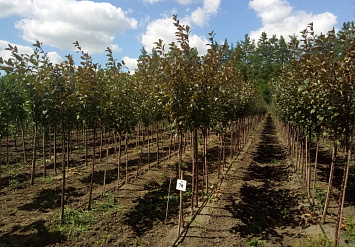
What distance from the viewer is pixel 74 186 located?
406 inches

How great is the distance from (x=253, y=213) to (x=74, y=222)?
5793 mm

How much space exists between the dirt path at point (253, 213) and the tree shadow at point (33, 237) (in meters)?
3.53

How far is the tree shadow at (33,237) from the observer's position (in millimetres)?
6078

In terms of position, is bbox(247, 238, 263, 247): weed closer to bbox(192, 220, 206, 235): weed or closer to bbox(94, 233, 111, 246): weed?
bbox(192, 220, 206, 235): weed

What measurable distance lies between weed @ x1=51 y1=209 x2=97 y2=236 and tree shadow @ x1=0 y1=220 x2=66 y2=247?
21 cm

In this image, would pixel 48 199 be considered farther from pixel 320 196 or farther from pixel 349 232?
pixel 320 196

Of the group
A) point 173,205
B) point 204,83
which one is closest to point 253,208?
point 173,205

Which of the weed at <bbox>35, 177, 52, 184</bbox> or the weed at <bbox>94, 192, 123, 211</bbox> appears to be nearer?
the weed at <bbox>94, 192, 123, 211</bbox>

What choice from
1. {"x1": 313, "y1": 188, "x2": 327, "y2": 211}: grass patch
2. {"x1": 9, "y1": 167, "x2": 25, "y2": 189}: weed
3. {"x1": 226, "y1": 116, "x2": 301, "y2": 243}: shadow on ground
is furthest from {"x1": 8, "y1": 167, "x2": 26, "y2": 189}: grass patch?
{"x1": 313, "y1": 188, "x2": 327, "y2": 211}: grass patch

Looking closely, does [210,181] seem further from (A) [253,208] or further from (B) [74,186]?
(B) [74,186]

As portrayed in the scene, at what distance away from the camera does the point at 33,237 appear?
6.34 meters

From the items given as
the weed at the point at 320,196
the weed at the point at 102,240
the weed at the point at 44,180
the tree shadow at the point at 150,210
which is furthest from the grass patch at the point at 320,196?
the weed at the point at 44,180

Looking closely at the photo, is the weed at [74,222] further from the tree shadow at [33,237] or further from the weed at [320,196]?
the weed at [320,196]

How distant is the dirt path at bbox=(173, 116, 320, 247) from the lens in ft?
20.2
